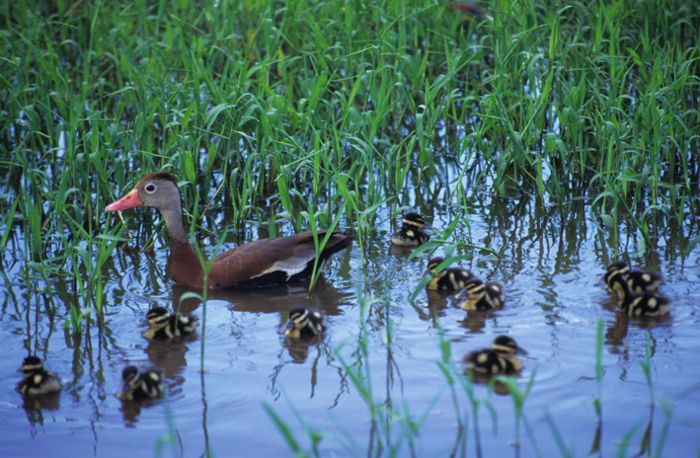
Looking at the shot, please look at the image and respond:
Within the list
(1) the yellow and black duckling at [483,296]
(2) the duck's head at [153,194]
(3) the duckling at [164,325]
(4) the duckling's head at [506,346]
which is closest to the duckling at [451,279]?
(1) the yellow and black duckling at [483,296]

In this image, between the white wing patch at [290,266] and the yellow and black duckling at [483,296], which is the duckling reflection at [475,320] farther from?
the white wing patch at [290,266]

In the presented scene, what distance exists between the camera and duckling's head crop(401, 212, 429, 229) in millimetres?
7980

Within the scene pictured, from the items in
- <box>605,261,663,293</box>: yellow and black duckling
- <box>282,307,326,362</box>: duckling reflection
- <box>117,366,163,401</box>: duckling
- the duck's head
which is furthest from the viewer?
the duck's head

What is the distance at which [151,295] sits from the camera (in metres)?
7.37

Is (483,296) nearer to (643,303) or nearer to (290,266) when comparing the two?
(643,303)

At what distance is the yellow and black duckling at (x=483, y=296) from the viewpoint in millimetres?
6605

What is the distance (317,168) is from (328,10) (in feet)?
10.6

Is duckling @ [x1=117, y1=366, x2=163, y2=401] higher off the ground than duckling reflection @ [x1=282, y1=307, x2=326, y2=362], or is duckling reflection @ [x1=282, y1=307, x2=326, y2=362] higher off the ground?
duckling reflection @ [x1=282, y1=307, x2=326, y2=362]

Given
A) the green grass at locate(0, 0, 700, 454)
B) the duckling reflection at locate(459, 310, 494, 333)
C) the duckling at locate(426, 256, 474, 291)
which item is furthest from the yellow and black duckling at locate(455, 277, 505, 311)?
the green grass at locate(0, 0, 700, 454)

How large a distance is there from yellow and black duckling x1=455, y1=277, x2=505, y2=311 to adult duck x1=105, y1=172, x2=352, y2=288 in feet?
3.71

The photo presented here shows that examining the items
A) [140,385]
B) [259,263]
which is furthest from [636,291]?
[140,385]

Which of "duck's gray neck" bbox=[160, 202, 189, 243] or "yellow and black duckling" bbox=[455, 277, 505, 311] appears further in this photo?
"duck's gray neck" bbox=[160, 202, 189, 243]

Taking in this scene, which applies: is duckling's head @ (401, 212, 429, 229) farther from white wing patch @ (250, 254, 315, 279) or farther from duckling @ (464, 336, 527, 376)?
duckling @ (464, 336, 527, 376)

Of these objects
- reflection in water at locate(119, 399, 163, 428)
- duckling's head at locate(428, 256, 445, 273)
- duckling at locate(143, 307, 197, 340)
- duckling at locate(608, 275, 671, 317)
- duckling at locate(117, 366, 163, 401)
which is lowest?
reflection in water at locate(119, 399, 163, 428)
